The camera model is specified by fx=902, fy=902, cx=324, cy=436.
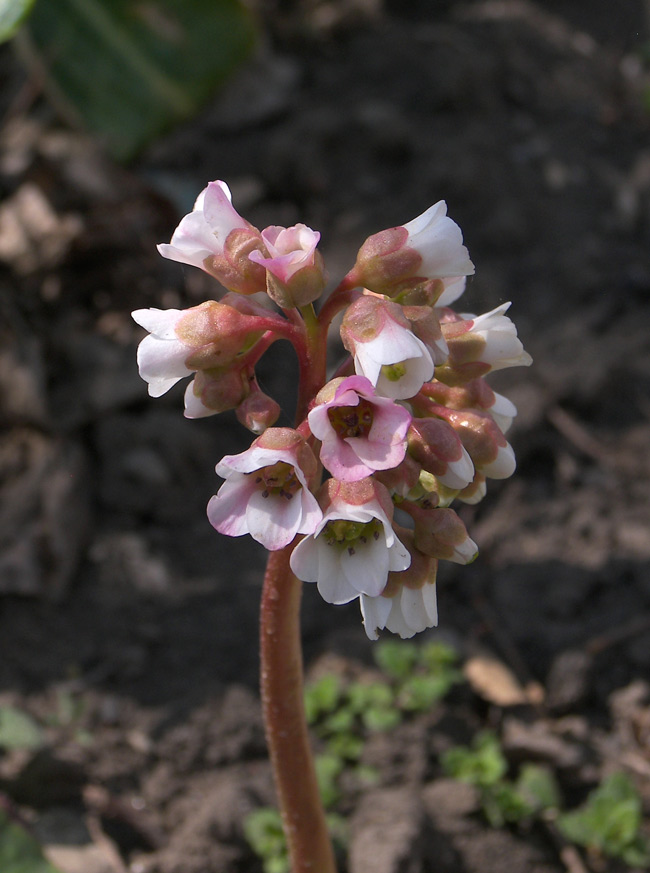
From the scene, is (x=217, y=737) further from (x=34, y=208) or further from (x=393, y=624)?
(x=34, y=208)

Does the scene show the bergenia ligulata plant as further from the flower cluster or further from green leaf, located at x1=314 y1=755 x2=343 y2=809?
green leaf, located at x1=314 y1=755 x2=343 y2=809

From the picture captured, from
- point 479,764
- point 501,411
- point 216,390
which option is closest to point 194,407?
point 216,390

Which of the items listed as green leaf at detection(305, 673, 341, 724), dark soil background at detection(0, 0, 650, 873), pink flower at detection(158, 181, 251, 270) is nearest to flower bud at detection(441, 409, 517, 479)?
pink flower at detection(158, 181, 251, 270)

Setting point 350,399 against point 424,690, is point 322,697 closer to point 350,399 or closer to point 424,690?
point 424,690

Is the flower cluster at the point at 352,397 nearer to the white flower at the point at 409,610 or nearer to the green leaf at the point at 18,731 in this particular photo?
the white flower at the point at 409,610

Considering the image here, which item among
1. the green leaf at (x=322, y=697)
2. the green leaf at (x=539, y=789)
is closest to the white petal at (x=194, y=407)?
the green leaf at (x=322, y=697)

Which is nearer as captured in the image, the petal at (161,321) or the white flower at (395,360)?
the white flower at (395,360)

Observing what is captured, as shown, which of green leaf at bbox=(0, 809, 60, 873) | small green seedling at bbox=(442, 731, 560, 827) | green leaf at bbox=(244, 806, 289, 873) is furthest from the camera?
small green seedling at bbox=(442, 731, 560, 827)
